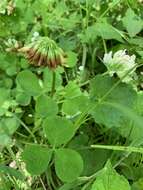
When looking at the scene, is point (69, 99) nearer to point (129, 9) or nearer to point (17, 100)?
point (17, 100)

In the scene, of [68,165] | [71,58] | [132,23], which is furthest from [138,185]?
[132,23]

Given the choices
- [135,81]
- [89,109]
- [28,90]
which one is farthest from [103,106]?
[135,81]

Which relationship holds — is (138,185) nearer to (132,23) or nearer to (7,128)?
(7,128)

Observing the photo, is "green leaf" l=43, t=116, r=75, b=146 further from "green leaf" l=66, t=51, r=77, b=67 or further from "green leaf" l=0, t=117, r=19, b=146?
"green leaf" l=66, t=51, r=77, b=67

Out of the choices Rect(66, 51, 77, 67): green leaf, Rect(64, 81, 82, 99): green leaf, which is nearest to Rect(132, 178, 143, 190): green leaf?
Rect(64, 81, 82, 99): green leaf

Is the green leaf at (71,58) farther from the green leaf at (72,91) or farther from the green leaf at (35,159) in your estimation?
the green leaf at (35,159)

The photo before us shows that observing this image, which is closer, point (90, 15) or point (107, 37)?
point (107, 37)

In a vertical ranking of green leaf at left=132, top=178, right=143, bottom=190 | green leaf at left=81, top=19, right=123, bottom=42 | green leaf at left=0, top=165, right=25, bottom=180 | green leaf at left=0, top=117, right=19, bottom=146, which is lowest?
green leaf at left=132, top=178, right=143, bottom=190
